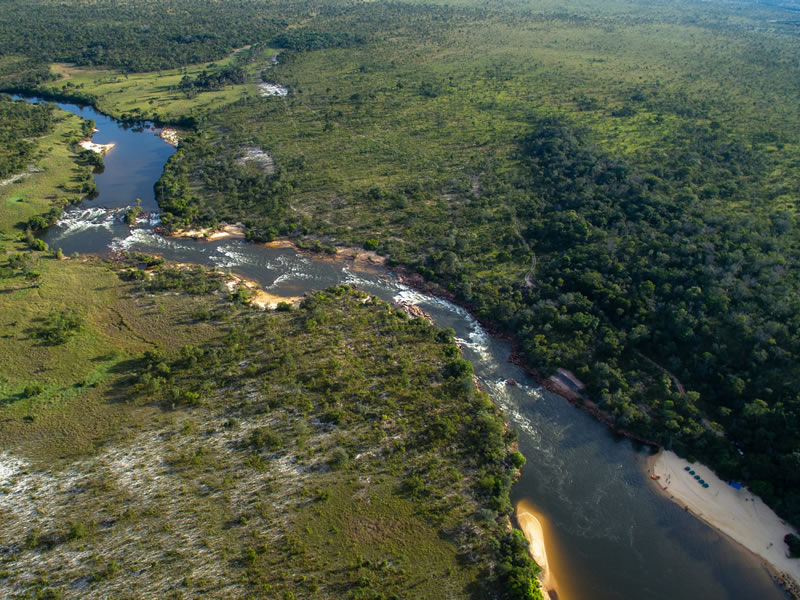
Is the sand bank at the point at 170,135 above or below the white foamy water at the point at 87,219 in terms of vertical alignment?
above

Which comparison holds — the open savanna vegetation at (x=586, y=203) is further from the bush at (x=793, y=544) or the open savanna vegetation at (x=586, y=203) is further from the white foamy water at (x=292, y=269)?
the white foamy water at (x=292, y=269)

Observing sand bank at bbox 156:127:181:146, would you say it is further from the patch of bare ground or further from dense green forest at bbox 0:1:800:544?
the patch of bare ground

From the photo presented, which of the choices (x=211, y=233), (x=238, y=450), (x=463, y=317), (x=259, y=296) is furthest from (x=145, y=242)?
(x=463, y=317)

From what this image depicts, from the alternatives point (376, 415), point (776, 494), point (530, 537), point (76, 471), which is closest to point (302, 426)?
point (376, 415)

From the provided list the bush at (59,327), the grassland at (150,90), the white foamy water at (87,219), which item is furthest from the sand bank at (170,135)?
the bush at (59,327)

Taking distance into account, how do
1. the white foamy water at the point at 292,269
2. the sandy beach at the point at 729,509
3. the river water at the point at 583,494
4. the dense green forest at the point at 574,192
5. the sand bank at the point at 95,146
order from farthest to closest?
the sand bank at the point at 95,146 → the white foamy water at the point at 292,269 → the dense green forest at the point at 574,192 → the sandy beach at the point at 729,509 → the river water at the point at 583,494

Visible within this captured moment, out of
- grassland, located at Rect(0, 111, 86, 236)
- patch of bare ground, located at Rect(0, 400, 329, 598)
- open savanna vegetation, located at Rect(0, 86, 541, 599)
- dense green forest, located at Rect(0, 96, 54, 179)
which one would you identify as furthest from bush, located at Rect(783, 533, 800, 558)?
dense green forest, located at Rect(0, 96, 54, 179)
